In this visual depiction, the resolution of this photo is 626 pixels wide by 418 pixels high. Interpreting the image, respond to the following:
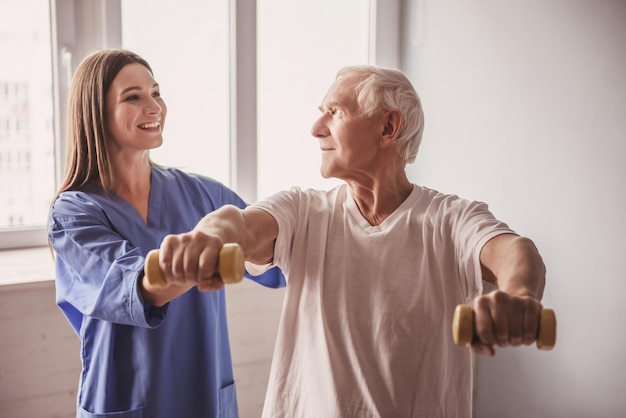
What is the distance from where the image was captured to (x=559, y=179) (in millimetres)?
1982

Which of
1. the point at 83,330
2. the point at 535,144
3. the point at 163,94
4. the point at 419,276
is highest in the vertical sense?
the point at 163,94

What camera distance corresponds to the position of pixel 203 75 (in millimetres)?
2365

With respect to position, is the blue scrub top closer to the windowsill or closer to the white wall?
the windowsill

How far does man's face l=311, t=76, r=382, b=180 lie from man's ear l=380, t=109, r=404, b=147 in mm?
16

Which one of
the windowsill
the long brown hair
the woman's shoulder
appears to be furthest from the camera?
the windowsill

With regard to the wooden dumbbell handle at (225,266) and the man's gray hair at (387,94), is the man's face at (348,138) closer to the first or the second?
the man's gray hair at (387,94)

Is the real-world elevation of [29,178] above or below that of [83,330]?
above

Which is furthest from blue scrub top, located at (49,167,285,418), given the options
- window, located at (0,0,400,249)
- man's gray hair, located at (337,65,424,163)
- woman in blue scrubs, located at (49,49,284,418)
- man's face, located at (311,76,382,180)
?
window, located at (0,0,400,249)

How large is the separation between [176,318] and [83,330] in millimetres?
204

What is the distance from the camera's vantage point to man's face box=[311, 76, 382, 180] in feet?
4.11

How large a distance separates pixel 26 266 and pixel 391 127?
128 cm

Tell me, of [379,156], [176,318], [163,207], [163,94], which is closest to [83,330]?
[176,318]

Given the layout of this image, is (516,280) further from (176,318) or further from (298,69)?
(298,69)

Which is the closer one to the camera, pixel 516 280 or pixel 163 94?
pixel 516 280
